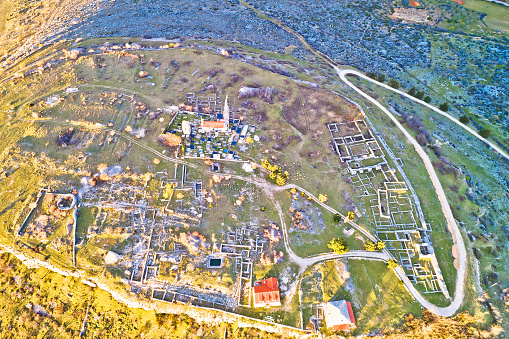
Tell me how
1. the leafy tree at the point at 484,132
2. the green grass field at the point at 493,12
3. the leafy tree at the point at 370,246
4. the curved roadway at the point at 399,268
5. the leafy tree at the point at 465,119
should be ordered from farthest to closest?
1. the green grass field at the point at 493,12
2. the leafy tree at the point at 465,119
3. the leafy tree at the point at 484,132
4. the leafy tree at the point at 370,246
5. the curved roadway at the point at 399,268

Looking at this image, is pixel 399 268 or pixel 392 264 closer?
pixel 392 264

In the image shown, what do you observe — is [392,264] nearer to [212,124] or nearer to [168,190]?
[168,190]

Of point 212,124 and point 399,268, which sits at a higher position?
point 212,124

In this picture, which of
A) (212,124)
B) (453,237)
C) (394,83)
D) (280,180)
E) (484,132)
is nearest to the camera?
(453,237)

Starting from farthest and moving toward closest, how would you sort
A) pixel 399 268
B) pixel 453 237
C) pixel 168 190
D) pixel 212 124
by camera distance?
1. pixel 212 124
2. pixel 453 237
3. pixel 168 190
4. pixel 399 268

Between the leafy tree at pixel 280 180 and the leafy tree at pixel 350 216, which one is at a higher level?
the leafy tree at pixel 280 180

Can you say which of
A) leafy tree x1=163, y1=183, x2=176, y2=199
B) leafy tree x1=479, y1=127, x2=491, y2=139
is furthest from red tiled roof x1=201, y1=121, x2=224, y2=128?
leafy tree x1=479, y1=127, x2=491, y2=139

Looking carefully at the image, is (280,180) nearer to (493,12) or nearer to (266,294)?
(266,294)

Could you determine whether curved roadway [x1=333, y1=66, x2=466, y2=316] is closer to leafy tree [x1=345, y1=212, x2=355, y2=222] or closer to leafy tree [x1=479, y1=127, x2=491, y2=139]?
leafy tree [x1=479, y1=127, x2=491, y2=139]

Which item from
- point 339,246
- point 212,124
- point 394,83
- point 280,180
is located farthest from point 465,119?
point 212,124

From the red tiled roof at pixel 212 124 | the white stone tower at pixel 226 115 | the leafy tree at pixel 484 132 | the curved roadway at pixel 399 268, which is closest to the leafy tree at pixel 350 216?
→ the curved roadway at pixel 399 268

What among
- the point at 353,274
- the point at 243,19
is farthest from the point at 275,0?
the point at 353,274

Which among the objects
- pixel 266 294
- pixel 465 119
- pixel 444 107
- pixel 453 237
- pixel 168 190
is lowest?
pixel 266 294

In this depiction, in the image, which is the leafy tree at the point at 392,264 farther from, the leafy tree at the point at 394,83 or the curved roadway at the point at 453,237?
the leafy tree at the point at 394,83
